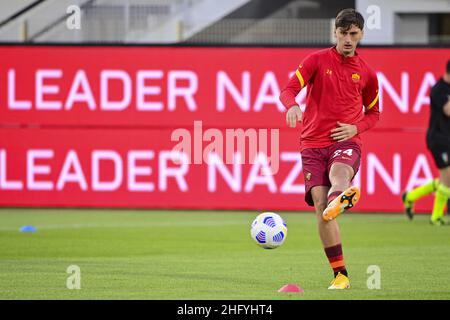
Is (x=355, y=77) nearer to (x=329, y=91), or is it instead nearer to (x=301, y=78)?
(x=329, y=91)

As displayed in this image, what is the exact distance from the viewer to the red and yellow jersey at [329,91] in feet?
36.6

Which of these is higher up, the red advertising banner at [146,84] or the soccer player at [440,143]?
the red advertising banner at [146,84]

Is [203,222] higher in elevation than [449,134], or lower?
lower

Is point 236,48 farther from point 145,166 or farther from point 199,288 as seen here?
point 199,288

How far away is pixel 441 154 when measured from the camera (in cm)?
1894

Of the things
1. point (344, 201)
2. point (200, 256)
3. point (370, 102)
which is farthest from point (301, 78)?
point (200, 256)

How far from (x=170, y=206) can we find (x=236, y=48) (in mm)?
2958

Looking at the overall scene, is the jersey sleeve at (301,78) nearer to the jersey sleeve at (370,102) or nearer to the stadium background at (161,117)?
the jersey sleeve at (370,102)

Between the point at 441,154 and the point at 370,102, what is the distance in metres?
7.68

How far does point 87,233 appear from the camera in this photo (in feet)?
57.1

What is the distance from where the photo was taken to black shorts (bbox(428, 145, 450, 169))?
18891 millimetres

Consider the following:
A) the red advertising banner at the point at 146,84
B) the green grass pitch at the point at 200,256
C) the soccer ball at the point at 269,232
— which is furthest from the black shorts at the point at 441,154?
the soccer ball at the point at 269,232
